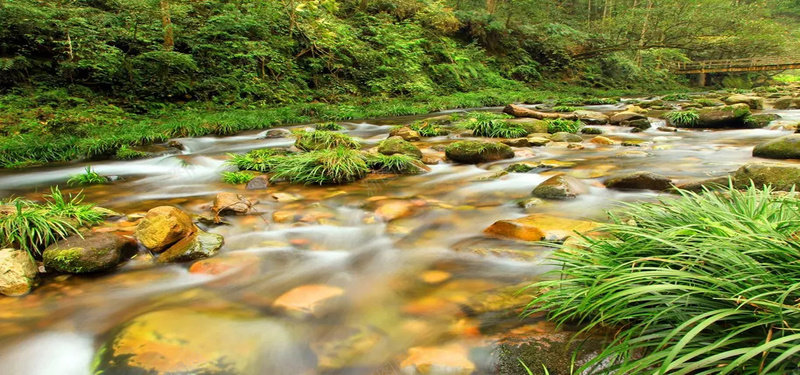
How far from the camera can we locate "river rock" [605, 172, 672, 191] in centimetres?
476

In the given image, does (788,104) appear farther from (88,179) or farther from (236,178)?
(88,179)

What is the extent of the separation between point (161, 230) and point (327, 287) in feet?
5.56

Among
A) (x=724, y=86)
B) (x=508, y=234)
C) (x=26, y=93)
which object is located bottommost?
(x=724, y=86)

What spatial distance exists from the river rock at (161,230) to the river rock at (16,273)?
73 centimetres

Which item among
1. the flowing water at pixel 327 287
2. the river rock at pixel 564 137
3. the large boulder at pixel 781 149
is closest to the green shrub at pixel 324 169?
the flowing water at pixel 327 287

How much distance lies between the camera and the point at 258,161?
6.94m

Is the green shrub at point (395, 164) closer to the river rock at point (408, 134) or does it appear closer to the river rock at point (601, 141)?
the river rock at point (408, 134)

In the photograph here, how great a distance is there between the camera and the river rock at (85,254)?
3199 millimetres

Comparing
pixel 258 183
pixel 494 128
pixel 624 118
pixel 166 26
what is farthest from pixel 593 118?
pixel 166 26

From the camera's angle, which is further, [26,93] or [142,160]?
[26,93]

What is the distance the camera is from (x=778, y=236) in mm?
1688

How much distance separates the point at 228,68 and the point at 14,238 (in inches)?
483

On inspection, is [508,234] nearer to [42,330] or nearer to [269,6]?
[42,330]

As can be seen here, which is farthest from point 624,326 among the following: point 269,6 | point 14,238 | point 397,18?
point 397,18
